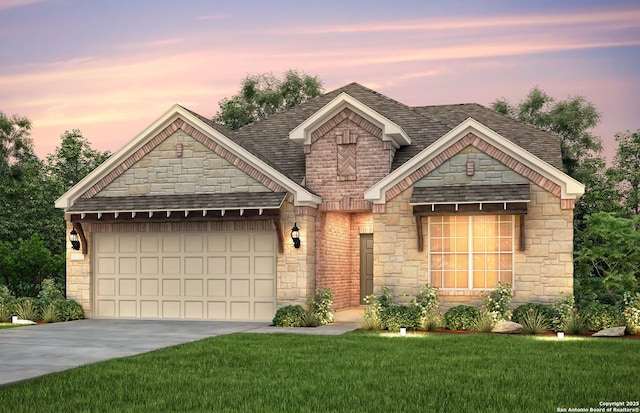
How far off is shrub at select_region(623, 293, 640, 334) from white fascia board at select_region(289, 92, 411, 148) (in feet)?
25.7

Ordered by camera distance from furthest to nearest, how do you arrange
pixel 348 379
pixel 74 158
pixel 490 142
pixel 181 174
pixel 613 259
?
pixel 74 158, pixel 181 174, pixel 613 259, pixel 490 142, pixel 348 379

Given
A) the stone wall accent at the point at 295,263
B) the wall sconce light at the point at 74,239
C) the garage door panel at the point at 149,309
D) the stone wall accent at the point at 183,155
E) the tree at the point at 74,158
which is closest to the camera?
the stone wall accent at the point at 295,263

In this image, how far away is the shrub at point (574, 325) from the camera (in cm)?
1758

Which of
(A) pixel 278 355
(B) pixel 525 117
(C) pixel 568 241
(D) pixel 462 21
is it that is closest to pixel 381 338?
(A) pixel 278 355

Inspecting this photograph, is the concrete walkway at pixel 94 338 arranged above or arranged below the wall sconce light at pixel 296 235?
below

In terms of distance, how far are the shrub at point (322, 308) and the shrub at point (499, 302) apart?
418 cm

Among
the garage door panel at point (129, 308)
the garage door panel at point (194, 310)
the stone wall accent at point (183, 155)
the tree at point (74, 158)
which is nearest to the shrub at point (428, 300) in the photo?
the stone wall accent at point (183, 155)

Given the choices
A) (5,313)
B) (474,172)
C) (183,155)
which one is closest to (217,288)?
(183,155)

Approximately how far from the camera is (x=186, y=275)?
22.4m

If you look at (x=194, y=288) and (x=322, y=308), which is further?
(x=194, y=288)

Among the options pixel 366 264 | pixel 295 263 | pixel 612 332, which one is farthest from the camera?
pixel 366 264

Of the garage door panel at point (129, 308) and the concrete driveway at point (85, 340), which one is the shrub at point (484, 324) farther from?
the garage door panel at point (129, 308)

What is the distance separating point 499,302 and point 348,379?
8.67 meters

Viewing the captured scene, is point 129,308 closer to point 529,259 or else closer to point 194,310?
point 194,310
